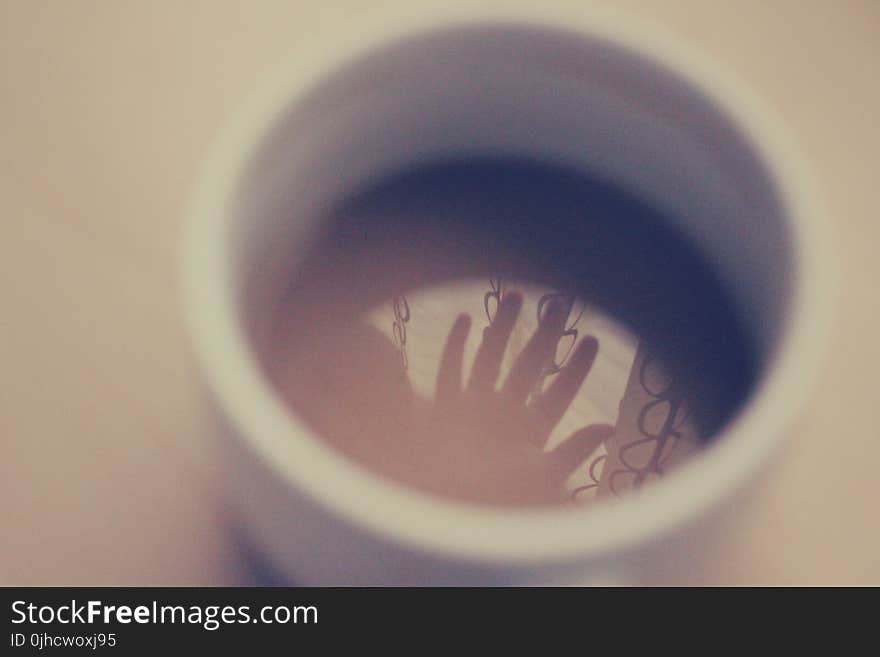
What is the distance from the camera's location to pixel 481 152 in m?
0.30

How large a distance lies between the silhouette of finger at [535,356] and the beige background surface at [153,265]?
8 cm

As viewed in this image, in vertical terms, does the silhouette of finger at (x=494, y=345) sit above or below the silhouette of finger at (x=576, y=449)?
above

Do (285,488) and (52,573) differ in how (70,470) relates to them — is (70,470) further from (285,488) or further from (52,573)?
(285,488)

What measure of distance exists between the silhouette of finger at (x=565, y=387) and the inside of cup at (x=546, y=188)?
0.05 ft

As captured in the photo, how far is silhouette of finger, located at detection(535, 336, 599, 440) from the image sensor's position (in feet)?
0.94

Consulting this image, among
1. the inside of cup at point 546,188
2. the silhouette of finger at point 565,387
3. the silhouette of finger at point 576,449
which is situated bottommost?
the silhouette of finger at point 576,449

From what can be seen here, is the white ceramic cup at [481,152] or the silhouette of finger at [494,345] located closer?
the white ceramic cup at [481,152]

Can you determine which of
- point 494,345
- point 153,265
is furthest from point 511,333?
point 153,265

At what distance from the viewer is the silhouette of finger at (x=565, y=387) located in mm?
286

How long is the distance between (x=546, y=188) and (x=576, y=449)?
9 cm

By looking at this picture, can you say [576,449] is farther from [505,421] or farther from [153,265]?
[153,265]

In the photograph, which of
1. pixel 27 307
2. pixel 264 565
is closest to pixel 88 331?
pixel 27 307

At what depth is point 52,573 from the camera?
1.05 ft

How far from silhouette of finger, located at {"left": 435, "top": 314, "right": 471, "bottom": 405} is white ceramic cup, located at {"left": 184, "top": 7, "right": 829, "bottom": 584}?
0.06 m
